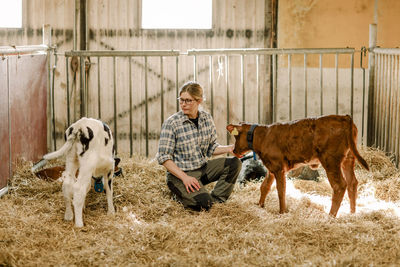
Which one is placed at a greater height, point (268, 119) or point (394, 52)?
point (394, 52)

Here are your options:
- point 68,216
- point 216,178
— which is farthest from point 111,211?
point 216,178

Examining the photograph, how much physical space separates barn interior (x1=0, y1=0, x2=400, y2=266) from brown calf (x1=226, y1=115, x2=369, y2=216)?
11.1 inches

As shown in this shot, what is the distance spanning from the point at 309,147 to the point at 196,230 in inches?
43.8

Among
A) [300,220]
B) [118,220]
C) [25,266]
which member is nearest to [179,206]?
[118,220]

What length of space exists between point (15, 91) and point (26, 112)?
43cm

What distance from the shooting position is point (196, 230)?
4.23m

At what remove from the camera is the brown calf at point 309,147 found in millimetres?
4438

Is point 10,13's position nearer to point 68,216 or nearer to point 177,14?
Answer: point 177,14

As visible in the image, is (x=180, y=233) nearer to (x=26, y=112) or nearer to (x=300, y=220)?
(x=300, y=220)

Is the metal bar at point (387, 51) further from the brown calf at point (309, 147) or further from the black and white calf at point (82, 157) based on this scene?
the black and white calf at point (82, 157)

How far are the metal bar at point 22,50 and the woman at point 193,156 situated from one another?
1642 mm

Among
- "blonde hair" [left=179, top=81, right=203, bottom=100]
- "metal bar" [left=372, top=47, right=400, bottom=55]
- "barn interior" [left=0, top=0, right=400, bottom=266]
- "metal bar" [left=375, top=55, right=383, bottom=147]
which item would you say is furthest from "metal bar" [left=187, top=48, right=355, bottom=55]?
"blonde hair" [left=179, top=81, right=203, bottom=100]

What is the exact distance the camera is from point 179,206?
16.3ft

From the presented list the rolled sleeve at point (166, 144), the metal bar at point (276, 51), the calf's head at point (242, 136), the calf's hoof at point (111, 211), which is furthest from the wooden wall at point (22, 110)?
the calf's head at point (242, 136)
